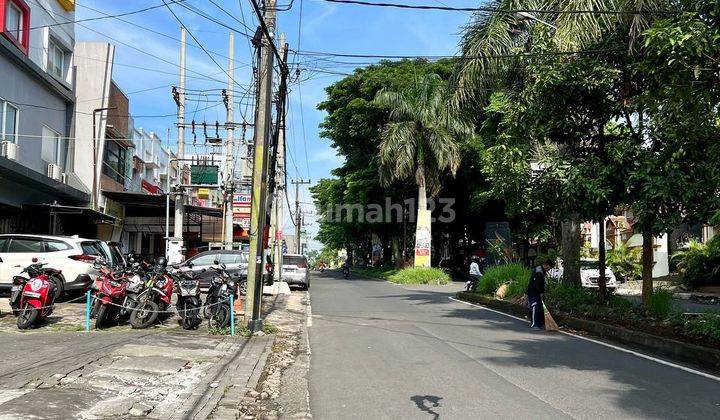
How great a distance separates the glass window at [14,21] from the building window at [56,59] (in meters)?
2.50

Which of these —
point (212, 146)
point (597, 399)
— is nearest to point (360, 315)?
point (597, 399)

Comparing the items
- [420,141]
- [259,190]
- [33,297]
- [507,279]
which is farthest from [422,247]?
[33,297]

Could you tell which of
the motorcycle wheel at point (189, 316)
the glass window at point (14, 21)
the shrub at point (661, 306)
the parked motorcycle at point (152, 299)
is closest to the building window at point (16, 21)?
the glass window at point (14, 21)

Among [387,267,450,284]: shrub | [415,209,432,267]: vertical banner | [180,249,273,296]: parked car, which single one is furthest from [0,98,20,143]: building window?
[415,209,432,267]: vertical banner

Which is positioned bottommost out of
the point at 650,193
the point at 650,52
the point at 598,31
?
the point at 650,193

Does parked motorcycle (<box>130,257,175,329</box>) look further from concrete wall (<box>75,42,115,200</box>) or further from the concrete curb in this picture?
concrete wall (<box>75,42,115,200</box>)

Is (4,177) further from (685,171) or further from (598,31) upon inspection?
(685,171)

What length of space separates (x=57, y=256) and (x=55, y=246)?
0.40 m

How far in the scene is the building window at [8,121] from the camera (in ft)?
60.5

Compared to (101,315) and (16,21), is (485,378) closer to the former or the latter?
(101,315)

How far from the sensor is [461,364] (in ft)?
29.8

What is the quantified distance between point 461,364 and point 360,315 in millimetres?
7177

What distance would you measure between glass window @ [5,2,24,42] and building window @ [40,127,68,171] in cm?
351

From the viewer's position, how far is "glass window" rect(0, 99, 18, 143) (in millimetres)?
18438
